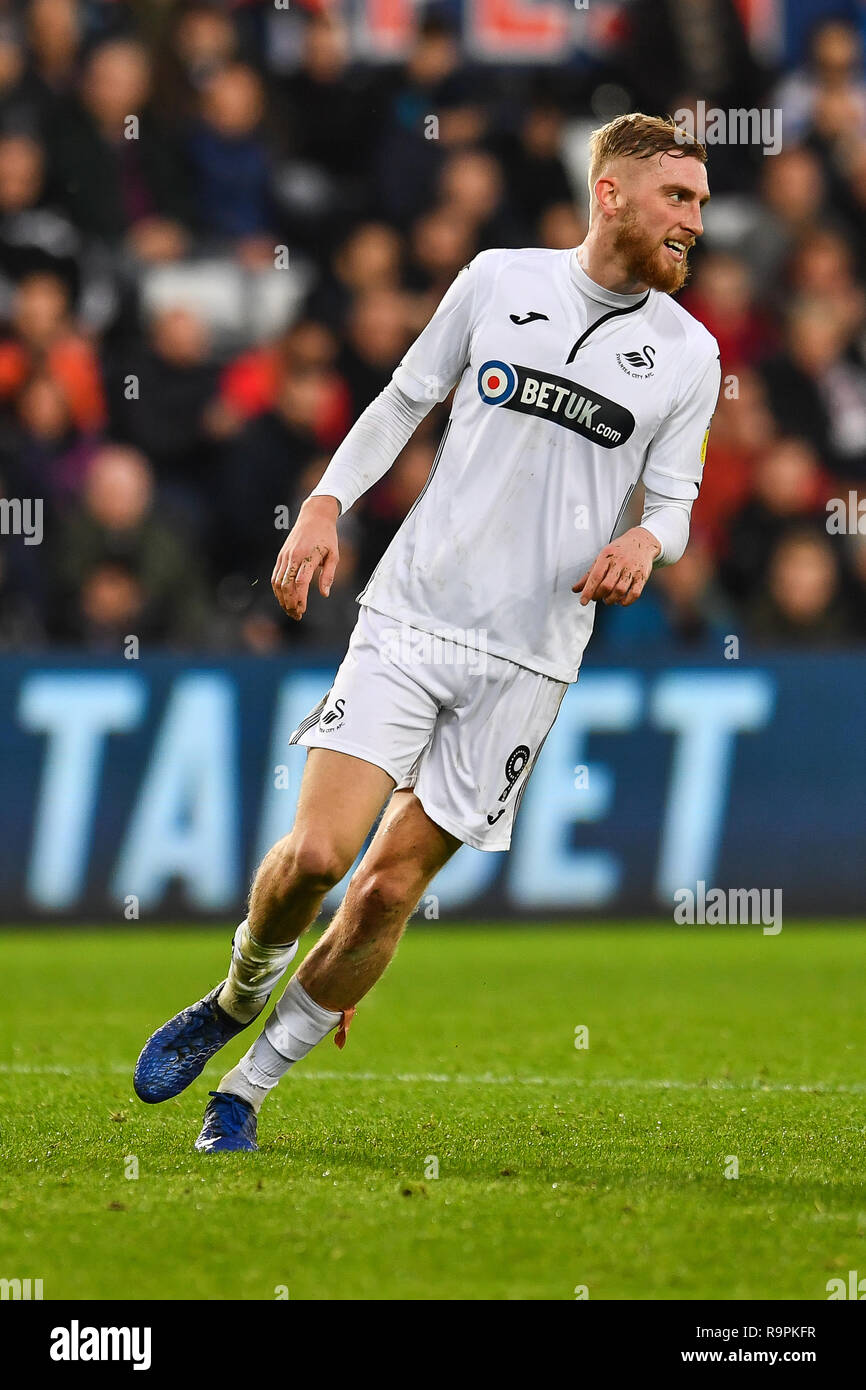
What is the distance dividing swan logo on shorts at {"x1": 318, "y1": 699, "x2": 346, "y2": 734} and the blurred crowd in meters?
5.71

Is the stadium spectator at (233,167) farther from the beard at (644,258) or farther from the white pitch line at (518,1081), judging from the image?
the beard at (644,258)

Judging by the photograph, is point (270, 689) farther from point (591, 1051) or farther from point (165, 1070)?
point (165, 1070)

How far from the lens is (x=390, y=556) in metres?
5.29

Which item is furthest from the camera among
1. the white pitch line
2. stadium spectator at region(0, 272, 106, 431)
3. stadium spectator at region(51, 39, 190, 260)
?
stadium spectator at region(51, 39, 190, 260)

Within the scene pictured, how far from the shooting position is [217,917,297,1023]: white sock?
5082 mm

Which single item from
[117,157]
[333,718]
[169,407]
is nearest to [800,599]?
[169,407]

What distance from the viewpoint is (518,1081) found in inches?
252

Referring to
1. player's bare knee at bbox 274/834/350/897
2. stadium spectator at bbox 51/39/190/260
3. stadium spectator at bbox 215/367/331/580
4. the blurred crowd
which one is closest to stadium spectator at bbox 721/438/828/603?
the blurred crowd

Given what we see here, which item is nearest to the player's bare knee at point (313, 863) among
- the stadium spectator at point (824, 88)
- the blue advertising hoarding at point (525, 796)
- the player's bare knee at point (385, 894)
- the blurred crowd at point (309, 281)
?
the player's bare knee at point (385, 894)

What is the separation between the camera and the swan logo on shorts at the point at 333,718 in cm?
501

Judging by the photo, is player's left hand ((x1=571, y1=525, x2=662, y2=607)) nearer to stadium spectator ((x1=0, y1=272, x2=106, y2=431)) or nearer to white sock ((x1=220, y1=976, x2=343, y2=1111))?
white sock ((x1=220, y1=976, x2=343, y2=1111))

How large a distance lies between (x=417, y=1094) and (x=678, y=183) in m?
2.82

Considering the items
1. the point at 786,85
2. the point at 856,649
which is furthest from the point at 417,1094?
the point at 786,85

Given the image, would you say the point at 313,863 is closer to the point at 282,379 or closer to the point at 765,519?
the point at 282,379
